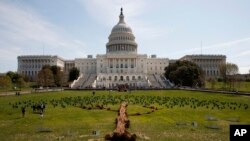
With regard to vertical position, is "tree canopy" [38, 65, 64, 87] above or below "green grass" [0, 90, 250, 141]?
above

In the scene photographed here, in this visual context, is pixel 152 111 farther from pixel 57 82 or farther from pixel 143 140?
pixel 57 82

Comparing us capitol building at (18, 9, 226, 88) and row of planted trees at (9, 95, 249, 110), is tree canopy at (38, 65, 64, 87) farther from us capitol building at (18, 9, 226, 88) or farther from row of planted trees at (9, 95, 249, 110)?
row of planted trees at (9, 95, 249, 110)

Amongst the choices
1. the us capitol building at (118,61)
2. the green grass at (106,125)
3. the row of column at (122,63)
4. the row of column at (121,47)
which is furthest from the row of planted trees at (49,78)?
the green grass at (106,125)

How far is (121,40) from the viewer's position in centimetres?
17612

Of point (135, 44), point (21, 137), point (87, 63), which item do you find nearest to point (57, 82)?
point (87, 63)

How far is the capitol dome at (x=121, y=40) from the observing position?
175262 mm

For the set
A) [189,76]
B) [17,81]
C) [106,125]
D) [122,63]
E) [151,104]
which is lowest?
→ [106,125]

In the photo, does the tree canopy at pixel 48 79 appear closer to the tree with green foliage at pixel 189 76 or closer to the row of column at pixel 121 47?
the tree with green foliage at pixel 189 76

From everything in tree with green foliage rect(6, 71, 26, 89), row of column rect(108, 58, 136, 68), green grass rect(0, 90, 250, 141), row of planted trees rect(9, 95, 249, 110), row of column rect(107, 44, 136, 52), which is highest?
row of column rect(107, 44, 136, 52)

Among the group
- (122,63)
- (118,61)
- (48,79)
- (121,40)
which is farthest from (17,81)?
(121,40)

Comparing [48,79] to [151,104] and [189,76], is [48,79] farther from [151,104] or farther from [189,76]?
[151,104]

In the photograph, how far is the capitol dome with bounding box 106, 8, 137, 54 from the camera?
6900 inches

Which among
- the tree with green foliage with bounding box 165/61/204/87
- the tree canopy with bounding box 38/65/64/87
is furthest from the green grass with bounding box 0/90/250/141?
the tree canopy with bounding box 38/65/64/87

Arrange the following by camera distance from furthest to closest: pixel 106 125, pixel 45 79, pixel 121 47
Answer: pixel 121 47
pixel 45 79
pixel 106 125
